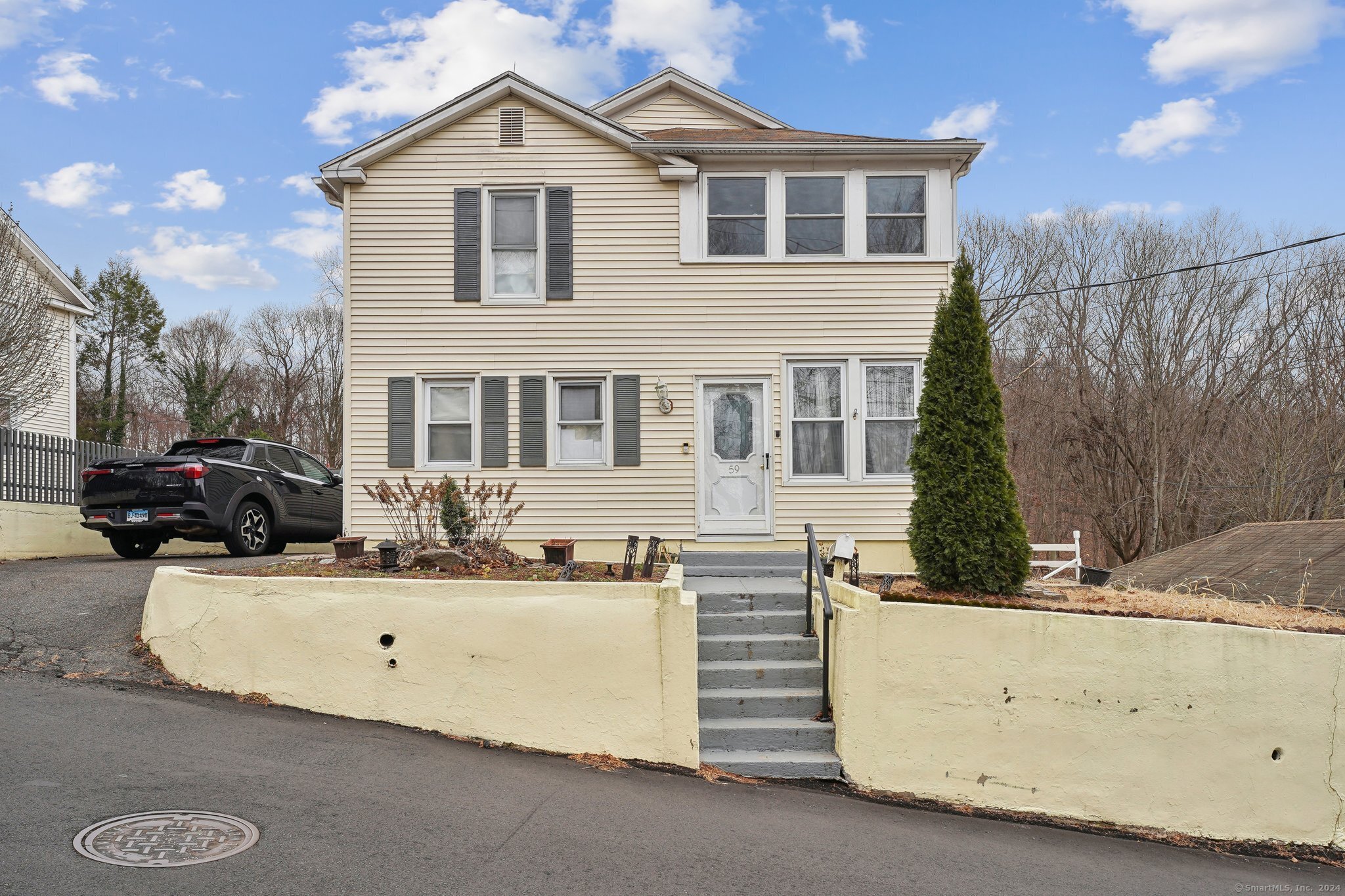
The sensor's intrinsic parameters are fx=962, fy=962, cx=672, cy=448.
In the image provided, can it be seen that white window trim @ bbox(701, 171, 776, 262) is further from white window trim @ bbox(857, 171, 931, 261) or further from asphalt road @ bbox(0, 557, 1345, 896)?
asphalt road @ bbox(0, 557, 1345, 896)

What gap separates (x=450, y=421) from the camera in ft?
40.9

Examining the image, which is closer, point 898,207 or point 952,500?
point 952,500

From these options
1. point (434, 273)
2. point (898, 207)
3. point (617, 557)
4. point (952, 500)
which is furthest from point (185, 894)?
point (898, 207)

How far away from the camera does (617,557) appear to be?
40.1 feet

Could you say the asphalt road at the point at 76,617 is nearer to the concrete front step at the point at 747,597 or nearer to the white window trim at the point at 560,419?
the white window trim at the point at 560,419

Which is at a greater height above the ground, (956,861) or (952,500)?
(952,500)

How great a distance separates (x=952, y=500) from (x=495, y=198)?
7.48 meters

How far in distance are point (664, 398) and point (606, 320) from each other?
1.29 metres

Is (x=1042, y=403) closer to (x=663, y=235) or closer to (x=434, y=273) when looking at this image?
(x=663, y=235)

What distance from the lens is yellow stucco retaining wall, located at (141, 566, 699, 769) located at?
705 cm

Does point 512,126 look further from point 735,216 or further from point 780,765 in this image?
point 780,765

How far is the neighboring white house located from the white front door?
16.2 meters

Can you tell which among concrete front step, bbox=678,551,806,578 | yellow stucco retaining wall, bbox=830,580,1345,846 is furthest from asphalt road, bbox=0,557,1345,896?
concrete front step, bbox=678,551,806,578

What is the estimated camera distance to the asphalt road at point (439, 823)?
4633 millimetres
